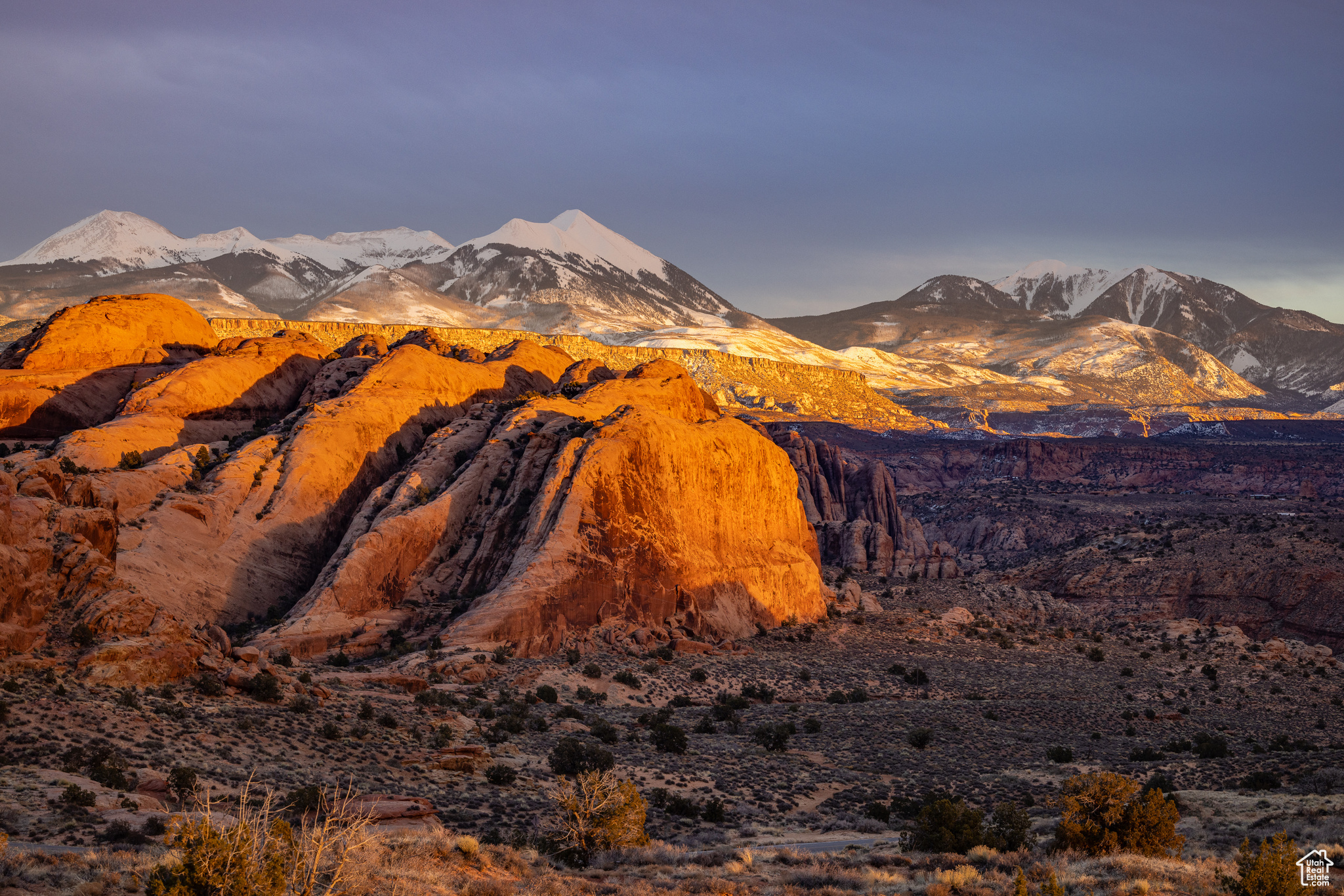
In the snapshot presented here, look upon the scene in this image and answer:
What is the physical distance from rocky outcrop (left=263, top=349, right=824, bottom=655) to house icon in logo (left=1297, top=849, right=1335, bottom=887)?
28061mm

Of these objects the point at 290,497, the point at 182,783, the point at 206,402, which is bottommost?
the point at 182,783

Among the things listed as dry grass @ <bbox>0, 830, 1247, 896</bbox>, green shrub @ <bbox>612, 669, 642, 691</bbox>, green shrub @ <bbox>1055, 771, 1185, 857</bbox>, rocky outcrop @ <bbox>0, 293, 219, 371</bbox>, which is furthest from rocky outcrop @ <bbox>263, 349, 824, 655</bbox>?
green shrub @ <bbox>1055, 771, 1185, 857</bbox>

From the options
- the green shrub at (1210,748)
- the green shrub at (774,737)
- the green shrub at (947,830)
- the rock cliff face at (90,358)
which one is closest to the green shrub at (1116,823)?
the green shrub at (947,830)

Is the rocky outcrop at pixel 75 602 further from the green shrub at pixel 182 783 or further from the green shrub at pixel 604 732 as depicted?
the green shrub at pixel 604 732

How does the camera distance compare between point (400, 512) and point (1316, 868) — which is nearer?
point (1316, 868)

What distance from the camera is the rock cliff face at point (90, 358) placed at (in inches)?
2120

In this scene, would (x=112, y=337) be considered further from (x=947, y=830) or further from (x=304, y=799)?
(x=947, y=830)

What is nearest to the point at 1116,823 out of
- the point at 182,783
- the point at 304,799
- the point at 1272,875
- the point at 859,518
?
the point at 1272,875

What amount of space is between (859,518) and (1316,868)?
7785 centimetres

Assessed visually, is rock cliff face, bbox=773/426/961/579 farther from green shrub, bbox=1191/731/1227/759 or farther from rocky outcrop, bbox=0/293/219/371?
green shrub, bbox=1191/731/1227/759

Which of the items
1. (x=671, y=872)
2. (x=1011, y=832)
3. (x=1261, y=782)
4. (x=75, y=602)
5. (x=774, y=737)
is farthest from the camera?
(x=774, y=737)

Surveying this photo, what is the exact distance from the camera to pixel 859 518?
320 feet

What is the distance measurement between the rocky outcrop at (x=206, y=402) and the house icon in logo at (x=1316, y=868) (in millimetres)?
43594

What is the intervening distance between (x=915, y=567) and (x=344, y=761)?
65266mm
